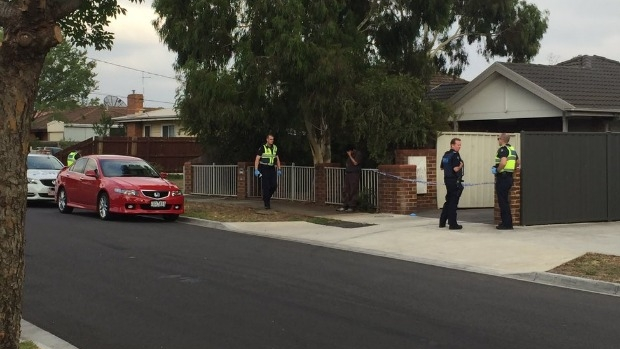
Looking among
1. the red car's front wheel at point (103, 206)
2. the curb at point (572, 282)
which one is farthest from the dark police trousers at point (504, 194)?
the red car's front wheel at point (103, 206)

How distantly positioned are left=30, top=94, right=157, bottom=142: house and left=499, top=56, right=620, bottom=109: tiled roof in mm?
42093

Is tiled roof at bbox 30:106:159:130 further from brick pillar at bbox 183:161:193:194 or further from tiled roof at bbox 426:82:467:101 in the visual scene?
tiled roof at bbox 426:82:467:101

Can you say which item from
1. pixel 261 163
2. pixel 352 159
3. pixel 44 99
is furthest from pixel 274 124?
pixel 44 99

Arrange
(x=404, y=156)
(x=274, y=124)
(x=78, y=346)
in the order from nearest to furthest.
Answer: (x=78, y=346) < (x=404, y=156) < (x=274, y=124)

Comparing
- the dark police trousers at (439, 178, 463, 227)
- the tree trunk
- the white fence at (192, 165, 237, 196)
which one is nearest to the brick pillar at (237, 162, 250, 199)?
the white fence at (192, 165, 237, 196)

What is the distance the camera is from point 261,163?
55.5 feet

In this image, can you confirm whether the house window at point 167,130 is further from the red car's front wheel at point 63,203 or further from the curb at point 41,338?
the curb at point 41,338

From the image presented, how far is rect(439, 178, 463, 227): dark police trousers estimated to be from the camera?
42.9ft

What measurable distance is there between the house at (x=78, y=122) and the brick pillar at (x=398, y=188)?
44121mm

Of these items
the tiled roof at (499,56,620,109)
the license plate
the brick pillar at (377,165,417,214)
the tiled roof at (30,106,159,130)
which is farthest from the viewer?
the tiled roof at (30,106,159,130)

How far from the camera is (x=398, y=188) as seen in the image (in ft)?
51.5

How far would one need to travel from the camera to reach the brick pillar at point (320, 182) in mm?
17688

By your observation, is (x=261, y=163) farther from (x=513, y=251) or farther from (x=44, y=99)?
(x=44, y=99)

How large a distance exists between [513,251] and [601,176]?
4.77 metres
